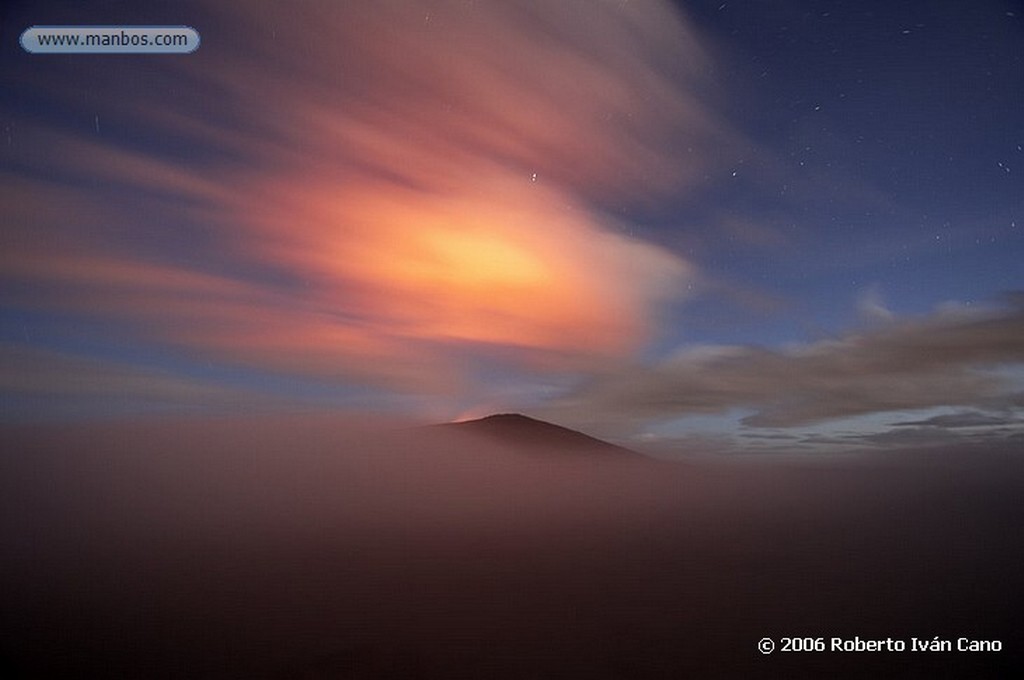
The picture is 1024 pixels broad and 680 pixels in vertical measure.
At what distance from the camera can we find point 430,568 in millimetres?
1170

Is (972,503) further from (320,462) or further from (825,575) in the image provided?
(320,462)

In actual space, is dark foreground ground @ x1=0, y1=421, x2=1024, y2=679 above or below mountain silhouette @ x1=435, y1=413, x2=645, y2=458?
below

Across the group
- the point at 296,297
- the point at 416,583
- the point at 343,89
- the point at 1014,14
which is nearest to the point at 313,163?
the point at 343,89

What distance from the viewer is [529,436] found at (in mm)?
1203

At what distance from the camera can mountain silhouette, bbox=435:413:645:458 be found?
47.0 inches

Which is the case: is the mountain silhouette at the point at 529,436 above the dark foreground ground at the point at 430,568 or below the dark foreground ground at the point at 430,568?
above

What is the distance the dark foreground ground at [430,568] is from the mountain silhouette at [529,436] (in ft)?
0.09

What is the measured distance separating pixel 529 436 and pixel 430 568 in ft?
1.14

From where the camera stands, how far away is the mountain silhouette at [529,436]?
1193 millimetres

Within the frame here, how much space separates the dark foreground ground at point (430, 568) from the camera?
3.73 feet

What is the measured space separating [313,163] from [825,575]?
1.40 metres

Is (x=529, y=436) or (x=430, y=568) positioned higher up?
(x=529, y=436)

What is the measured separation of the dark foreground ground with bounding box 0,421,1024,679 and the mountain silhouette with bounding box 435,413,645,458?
0.03m

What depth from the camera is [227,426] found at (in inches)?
46.4
